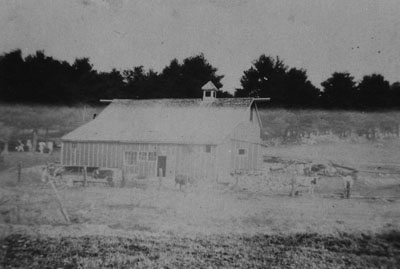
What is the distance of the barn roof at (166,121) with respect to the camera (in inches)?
578

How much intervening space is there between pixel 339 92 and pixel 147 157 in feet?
37.8

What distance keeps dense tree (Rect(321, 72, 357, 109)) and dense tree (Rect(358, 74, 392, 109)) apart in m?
0.48

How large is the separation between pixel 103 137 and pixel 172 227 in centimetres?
846

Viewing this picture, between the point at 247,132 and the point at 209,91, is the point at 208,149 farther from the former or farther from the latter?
the point at 209,91

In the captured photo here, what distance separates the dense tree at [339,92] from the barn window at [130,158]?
989 centimetres

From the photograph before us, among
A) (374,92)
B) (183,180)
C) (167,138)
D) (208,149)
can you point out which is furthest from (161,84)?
(374,92)

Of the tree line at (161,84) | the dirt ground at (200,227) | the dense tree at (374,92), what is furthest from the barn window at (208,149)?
the dense tree at (374,92)

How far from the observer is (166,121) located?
15172 millimetres

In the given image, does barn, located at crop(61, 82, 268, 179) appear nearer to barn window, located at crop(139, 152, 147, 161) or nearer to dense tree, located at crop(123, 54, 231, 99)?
barn window, located at crop(139, 152, 147, 161)

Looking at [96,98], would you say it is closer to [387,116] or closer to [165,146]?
→ [165,146]

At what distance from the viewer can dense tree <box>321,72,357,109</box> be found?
50.6ft

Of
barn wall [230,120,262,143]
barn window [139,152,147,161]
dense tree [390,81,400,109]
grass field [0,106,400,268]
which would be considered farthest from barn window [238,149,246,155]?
dense tree [390,81,400,109]

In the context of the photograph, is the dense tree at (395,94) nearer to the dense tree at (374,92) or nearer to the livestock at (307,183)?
the dense tree at (374,92)

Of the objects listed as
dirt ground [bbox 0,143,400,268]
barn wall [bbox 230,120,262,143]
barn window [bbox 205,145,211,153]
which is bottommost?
dirt ground [bbox 0,143,400,268]
